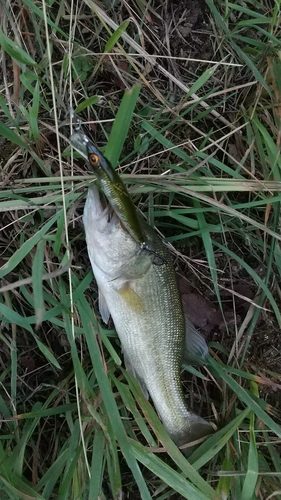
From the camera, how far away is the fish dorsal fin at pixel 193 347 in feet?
6.39

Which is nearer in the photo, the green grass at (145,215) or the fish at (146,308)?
the fish at (146,308)

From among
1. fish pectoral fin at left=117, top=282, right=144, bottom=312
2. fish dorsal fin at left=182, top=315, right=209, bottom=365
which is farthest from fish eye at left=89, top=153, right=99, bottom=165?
fish dorsal fin at left=182, top=315, right=209, bottom=365

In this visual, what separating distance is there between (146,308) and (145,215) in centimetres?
49

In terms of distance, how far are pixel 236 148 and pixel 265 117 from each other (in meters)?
0.21

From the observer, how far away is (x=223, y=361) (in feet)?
7.12

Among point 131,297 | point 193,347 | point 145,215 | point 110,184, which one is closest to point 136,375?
point 193,347

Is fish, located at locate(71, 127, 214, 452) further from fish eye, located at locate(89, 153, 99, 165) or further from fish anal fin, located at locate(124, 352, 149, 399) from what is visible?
fish eye, located at locate(89, 153, 99, 165)

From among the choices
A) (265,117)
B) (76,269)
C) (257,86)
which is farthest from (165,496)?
(257,86)

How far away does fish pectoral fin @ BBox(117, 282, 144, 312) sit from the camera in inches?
68.4

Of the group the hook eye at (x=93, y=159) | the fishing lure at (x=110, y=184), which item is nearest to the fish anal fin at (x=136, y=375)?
the fishing lure at (x=110, y=184)

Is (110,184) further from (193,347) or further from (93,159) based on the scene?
(193,347)

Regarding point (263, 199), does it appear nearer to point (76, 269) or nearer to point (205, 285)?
point (205, 285)

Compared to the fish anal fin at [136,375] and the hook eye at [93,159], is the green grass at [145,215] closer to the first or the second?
the fish anal fin at [136,375]

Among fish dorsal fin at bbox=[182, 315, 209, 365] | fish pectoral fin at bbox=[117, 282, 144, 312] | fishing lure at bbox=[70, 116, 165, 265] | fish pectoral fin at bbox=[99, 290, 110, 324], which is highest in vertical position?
fishing lure at bbox=[70, 116, 165, 265]
